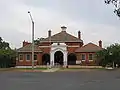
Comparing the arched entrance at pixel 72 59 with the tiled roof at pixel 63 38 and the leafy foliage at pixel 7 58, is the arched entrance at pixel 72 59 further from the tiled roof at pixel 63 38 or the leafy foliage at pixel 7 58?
the leafy foliage at pixel 7 58

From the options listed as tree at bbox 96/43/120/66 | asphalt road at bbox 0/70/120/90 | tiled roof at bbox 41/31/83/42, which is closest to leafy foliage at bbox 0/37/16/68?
tiled roof at bbox 41/31/83/42

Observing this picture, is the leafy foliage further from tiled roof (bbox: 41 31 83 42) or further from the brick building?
tiled roof (bbox: 41 31 83 42)

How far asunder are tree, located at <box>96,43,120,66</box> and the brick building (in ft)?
20.1

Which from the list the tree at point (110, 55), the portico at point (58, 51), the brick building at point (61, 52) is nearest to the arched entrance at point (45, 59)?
the brick building at point (61, 52)

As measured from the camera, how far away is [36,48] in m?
84.1

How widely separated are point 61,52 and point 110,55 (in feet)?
48.5

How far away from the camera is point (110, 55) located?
72.6 meters

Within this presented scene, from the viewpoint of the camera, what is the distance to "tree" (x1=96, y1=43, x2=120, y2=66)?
7231 cm

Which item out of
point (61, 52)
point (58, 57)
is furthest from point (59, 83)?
point (58, 57)

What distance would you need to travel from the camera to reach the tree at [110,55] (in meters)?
72.3

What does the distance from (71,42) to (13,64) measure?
15425mm

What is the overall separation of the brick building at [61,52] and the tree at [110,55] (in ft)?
20.1

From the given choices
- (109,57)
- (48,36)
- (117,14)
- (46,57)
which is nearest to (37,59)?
(46,57)

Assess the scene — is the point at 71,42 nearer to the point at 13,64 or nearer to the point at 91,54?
the point at 91,54
